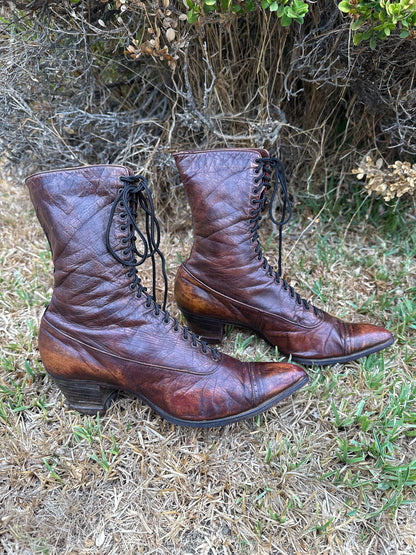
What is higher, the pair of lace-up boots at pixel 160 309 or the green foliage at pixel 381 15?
the green foliage at pixel 381 15

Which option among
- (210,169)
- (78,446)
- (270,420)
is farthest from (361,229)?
(78,446)

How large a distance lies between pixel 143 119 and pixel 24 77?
0.73m

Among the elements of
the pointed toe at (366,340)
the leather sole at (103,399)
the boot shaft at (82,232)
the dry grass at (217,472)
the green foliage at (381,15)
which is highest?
the green foliage at (381,15)

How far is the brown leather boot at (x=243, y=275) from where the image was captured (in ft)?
5.25

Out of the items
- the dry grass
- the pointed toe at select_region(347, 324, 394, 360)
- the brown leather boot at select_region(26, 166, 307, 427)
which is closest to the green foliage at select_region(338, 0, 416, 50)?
the brown leather boot at select_region(26, 166, 307, 427)

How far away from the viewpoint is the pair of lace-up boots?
1.33 m

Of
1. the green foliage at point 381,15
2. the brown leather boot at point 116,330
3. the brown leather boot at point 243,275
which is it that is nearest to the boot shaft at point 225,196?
the brown leather boot at point 243,275

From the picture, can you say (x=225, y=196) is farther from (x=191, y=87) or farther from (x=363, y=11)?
(x=191, y=87)

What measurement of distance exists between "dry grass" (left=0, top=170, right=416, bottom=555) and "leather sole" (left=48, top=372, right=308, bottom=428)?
0.06 metres

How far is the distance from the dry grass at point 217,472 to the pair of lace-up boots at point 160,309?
4.8 inches

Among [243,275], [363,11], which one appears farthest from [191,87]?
[243,275]

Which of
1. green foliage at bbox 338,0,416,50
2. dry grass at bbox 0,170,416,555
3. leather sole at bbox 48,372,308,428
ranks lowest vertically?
dry grass at bbox 0,170,416,555

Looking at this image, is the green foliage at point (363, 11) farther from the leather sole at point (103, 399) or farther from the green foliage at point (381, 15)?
the leather sole at point (103, 399)

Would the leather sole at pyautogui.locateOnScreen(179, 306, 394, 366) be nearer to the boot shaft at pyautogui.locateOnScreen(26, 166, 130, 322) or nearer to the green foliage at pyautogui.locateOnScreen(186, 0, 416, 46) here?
the boot shaft at pyautogui.locateOnScreen(26, 166, 130, 322)
